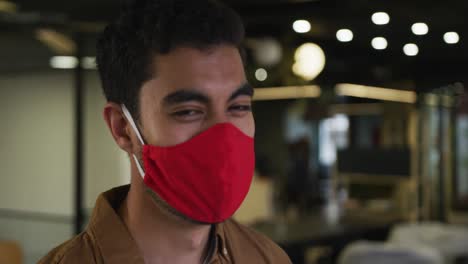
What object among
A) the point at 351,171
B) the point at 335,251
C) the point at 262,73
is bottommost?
the point at 335,251

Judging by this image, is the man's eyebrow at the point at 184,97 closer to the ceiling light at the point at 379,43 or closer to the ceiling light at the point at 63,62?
the ceiling light at the point at 379,43

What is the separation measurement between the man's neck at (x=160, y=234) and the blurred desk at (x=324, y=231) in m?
3.18

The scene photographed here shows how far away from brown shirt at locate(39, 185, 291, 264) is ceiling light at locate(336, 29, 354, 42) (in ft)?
2.74

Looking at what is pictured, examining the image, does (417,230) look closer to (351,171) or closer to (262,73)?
(262,73)

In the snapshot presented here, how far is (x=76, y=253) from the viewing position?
1.17 metres

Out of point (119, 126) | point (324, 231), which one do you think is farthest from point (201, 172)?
point (324, 231)

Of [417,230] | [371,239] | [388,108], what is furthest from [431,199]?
[388,108]

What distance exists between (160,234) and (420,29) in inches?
38.9

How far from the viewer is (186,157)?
1130mm

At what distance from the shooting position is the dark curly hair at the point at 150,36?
45.7 inches

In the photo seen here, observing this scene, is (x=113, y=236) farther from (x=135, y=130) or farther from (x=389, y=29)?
(x=389, y=29)

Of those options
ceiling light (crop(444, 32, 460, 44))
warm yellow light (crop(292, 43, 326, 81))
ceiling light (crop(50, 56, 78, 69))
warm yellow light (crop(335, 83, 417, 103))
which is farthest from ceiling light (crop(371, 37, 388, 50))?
ceiling light (crop(50, 56, 78, 69))

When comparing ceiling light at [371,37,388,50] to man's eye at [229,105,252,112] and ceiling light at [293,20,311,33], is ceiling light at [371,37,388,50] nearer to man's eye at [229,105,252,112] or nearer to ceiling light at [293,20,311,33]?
ceiling light at [293,20,311,33]

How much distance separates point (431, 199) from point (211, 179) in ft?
18.9
